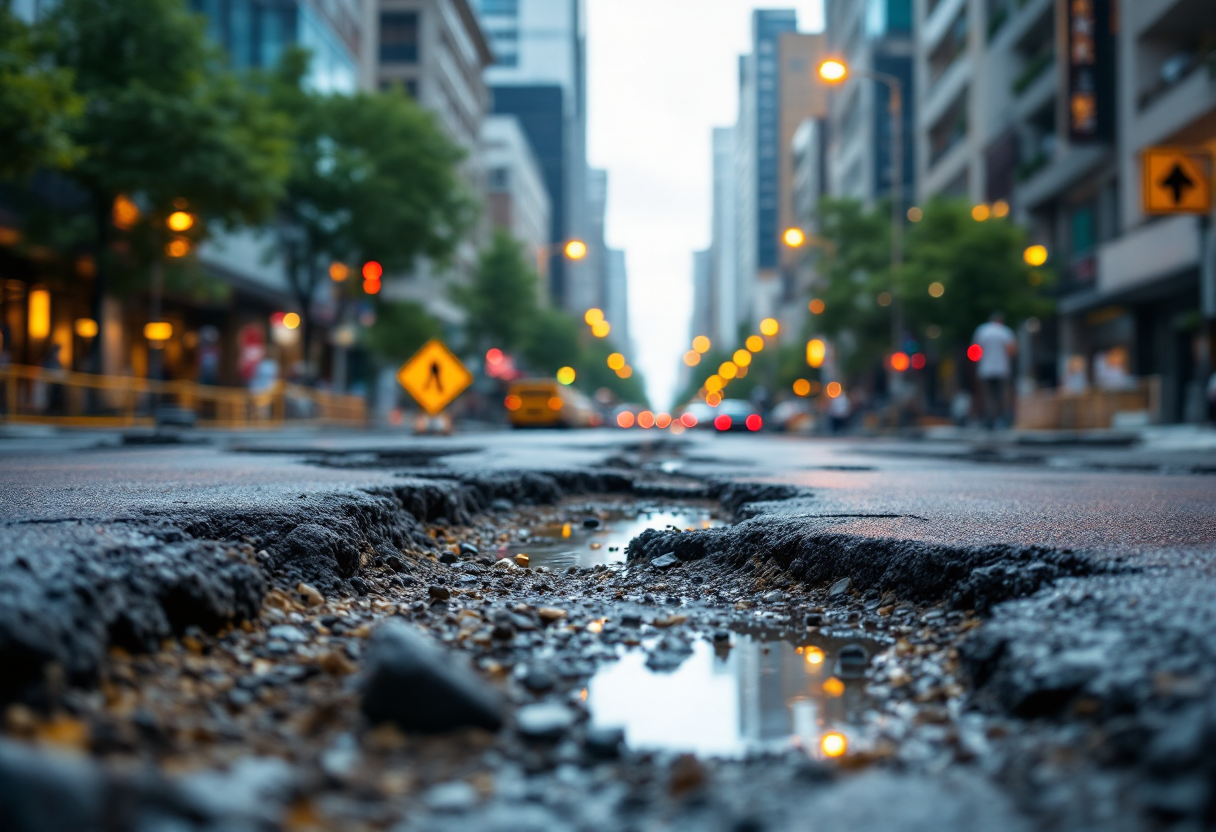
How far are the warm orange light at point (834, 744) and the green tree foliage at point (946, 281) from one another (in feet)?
89.5

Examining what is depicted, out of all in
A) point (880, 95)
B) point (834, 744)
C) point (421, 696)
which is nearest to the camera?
point (421, 696)

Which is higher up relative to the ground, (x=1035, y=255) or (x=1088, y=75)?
(x=1088, y=75)

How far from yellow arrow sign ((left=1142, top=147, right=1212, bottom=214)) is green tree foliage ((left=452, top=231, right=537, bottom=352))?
45903mm

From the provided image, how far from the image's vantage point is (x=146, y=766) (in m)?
1.71

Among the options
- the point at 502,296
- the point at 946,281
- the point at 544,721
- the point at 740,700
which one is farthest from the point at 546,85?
the point at 544,721

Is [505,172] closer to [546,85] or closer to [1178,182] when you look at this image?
[546,85]

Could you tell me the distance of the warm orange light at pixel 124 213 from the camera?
23.3 m

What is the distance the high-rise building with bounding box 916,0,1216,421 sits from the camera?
2483cm

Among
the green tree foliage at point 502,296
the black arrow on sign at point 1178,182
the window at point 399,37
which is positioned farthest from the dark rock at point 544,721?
the window at point 399,37

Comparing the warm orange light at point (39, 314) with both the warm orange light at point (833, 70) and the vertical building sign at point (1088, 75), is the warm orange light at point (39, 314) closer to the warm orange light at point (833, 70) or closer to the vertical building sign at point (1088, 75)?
the warm orange light at point (833, 70)

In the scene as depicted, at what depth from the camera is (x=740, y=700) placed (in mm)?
2570

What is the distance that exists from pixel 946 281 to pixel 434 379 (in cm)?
1591

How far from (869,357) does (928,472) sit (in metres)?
37.9

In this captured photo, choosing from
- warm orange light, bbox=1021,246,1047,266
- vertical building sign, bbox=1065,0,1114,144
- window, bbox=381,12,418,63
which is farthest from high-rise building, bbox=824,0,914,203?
vertical building sign, bbox=1065,0,1114,144
